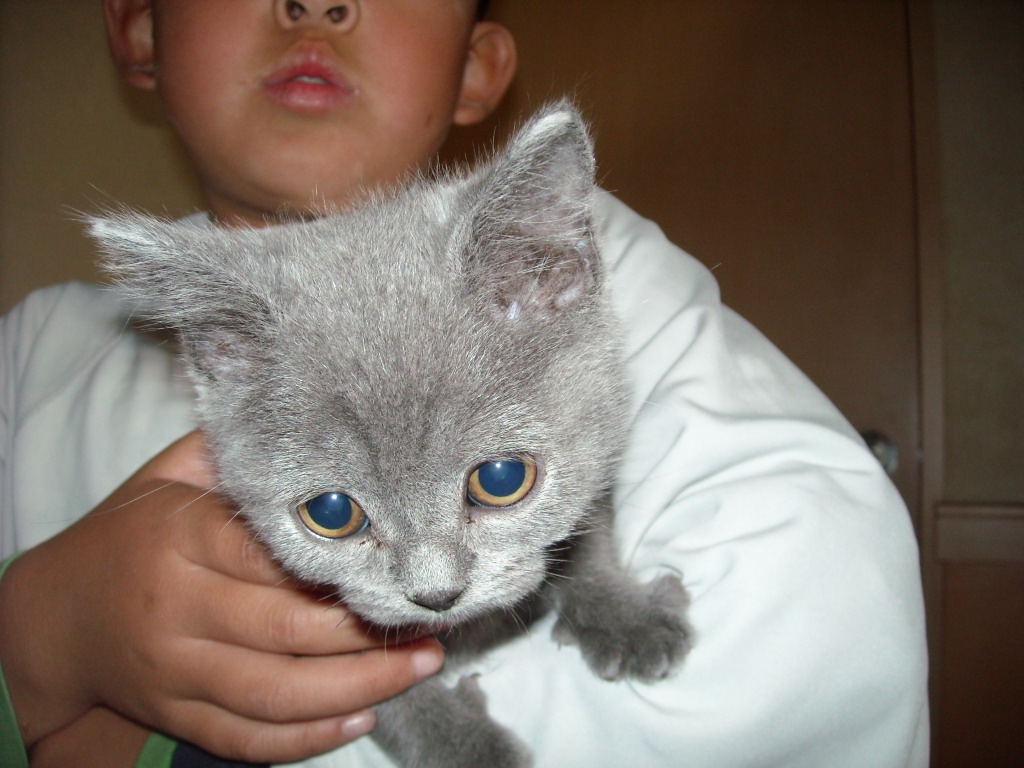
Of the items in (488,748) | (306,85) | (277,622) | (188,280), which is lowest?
(488,748)

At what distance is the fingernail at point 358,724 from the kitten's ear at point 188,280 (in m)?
0.52

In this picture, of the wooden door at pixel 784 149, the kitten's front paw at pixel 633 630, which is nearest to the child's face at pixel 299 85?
the kitten's front paw at pixel 633 630

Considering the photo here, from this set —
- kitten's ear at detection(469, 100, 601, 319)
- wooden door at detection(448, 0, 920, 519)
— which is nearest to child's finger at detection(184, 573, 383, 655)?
kitten's ear at detection(469, 100, 601, 319)

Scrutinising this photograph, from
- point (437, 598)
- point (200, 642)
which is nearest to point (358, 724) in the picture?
point (200, 642)

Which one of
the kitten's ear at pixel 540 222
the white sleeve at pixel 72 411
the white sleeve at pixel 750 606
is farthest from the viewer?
the white sleeve at pixel 72 411

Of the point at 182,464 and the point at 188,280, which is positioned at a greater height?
the point at 188,280

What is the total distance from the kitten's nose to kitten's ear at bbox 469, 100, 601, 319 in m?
0.33

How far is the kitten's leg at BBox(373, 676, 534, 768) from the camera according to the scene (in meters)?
0.87

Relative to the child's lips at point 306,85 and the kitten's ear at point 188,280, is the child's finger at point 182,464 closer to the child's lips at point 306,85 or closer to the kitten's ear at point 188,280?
the kitten's ear at point 188,280

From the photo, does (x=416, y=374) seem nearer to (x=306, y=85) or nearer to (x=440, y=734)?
(x=440, y=734)

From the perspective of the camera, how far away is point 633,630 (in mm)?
891

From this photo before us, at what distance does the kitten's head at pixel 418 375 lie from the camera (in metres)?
0.66

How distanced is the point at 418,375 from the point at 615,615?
507 mm

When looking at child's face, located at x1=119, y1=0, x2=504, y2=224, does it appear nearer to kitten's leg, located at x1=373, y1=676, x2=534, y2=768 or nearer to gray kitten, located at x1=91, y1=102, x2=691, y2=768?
gray kitten, located at x1=91, y1=102, x2=691, y2=768
